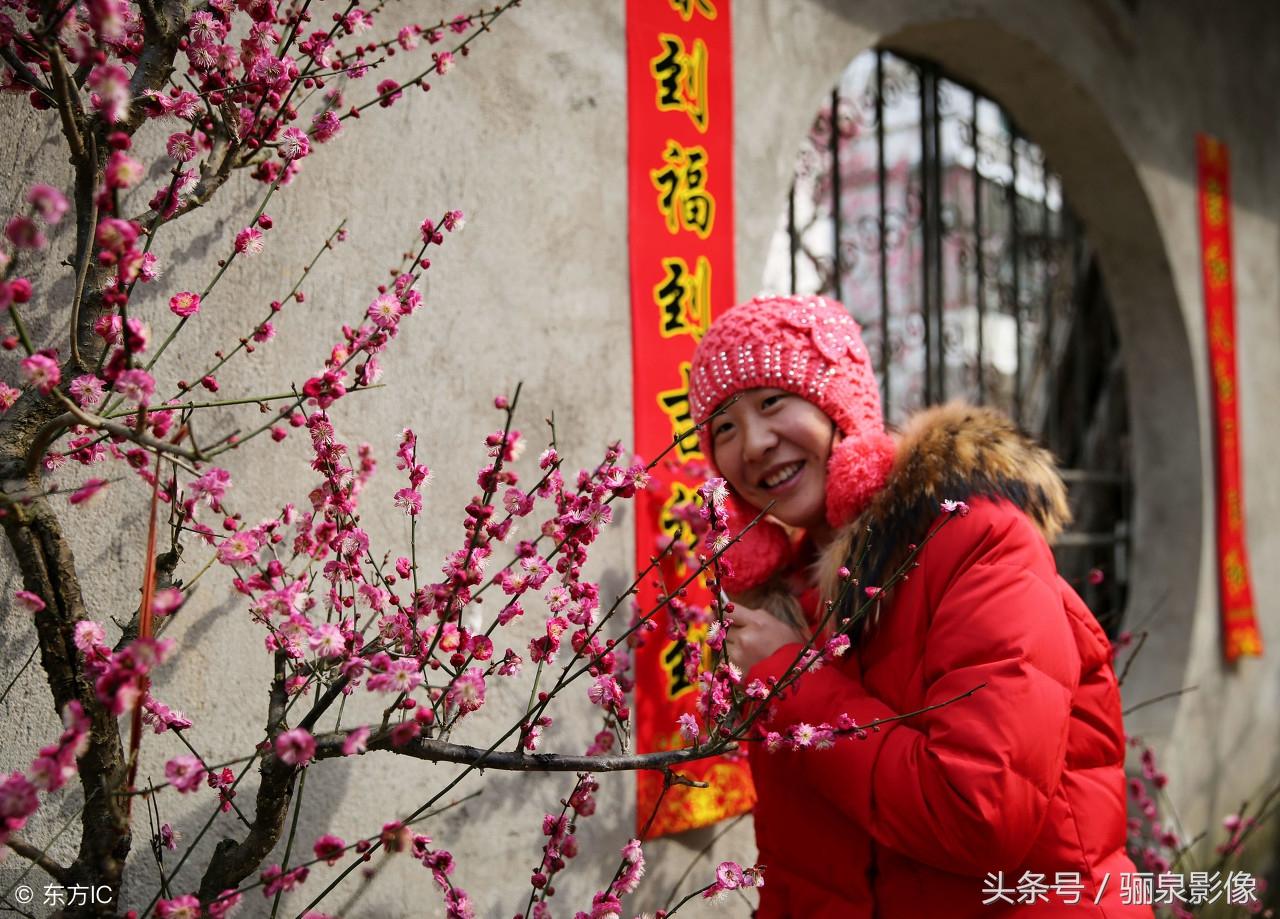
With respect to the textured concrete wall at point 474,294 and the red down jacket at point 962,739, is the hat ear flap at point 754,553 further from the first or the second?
the textured concrete wall at point 474,294

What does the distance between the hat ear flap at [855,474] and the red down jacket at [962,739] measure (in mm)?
65

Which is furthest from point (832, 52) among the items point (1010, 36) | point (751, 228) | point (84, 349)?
point (84, 349)

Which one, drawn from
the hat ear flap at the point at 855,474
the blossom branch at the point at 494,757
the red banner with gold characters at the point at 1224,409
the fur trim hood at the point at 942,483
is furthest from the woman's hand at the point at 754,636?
the red banner with gold characters at the point at 1224,409

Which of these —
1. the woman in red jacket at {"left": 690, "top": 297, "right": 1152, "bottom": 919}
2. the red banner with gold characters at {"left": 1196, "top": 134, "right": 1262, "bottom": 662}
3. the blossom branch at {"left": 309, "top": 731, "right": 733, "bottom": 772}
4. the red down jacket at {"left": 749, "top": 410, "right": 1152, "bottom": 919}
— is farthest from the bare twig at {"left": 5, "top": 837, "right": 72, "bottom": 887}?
the red banner with gold characters at {"left": 1196, "top": 134, "right": 1262, "bottom": 662}

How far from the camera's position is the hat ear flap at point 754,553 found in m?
2.25

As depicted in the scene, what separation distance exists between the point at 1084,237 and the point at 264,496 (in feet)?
14.6

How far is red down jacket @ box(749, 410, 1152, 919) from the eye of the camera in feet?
5.43

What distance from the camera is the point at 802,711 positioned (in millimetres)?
1858

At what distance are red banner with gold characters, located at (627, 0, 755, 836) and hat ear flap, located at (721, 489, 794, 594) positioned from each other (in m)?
0.26

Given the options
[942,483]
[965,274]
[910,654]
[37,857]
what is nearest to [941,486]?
[942,483]

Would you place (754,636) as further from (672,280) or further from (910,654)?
(672,280)

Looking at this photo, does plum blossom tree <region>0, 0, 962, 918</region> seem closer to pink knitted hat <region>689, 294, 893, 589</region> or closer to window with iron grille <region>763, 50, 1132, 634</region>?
pink knitted hat <region>689, 294, 893, 589</region>

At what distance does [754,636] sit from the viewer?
2053mm

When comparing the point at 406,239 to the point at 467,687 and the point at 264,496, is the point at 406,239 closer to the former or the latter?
the point at 264,496
